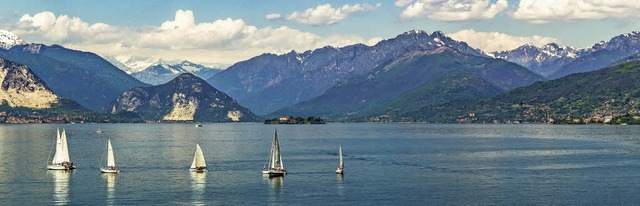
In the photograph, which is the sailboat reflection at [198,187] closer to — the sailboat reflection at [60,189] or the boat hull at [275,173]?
the boat hull at [275,173]

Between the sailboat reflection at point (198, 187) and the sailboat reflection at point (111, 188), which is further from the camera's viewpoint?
the sailboat reflection at point (198, 187)

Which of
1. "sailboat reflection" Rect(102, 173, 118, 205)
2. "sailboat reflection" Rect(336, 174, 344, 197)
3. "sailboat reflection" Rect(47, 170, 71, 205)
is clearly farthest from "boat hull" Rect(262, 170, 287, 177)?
"sailboat reflection" Rect(47, 170, 71, 205)

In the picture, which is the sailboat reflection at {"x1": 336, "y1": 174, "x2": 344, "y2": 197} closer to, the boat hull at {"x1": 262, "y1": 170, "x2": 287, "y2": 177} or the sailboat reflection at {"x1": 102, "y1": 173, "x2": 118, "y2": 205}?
the boat hull at {"x1": 262, "y1": 170, "x2": 287, "y2": 177}

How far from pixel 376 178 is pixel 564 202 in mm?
53187

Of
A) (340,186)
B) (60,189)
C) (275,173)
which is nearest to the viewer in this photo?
(60,189)

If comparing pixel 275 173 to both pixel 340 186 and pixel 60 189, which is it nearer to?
pixel 340 186

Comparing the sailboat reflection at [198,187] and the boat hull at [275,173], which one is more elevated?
the boat hull at [275,173]

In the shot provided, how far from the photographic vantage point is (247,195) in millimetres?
165500

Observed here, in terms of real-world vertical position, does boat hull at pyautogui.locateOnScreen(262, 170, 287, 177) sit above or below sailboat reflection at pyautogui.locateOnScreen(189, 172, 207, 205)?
above

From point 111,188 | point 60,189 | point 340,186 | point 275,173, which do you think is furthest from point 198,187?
point 340,186

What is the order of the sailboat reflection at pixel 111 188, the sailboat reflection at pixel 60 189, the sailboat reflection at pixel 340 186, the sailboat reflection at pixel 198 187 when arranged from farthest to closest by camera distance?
the sailboat reflection at pixel 340 186
the sailboat reflection at pixel 198 187
the sailboat reflection at pixel 111 188
the sailboat reflection at pixel 60 189

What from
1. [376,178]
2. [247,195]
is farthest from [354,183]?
[247,195]

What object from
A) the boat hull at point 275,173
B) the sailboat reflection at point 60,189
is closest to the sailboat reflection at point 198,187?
the boat hull at point 275,173

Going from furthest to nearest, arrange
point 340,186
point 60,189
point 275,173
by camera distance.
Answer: point 275,173 < point 340,186 < point 60,189
